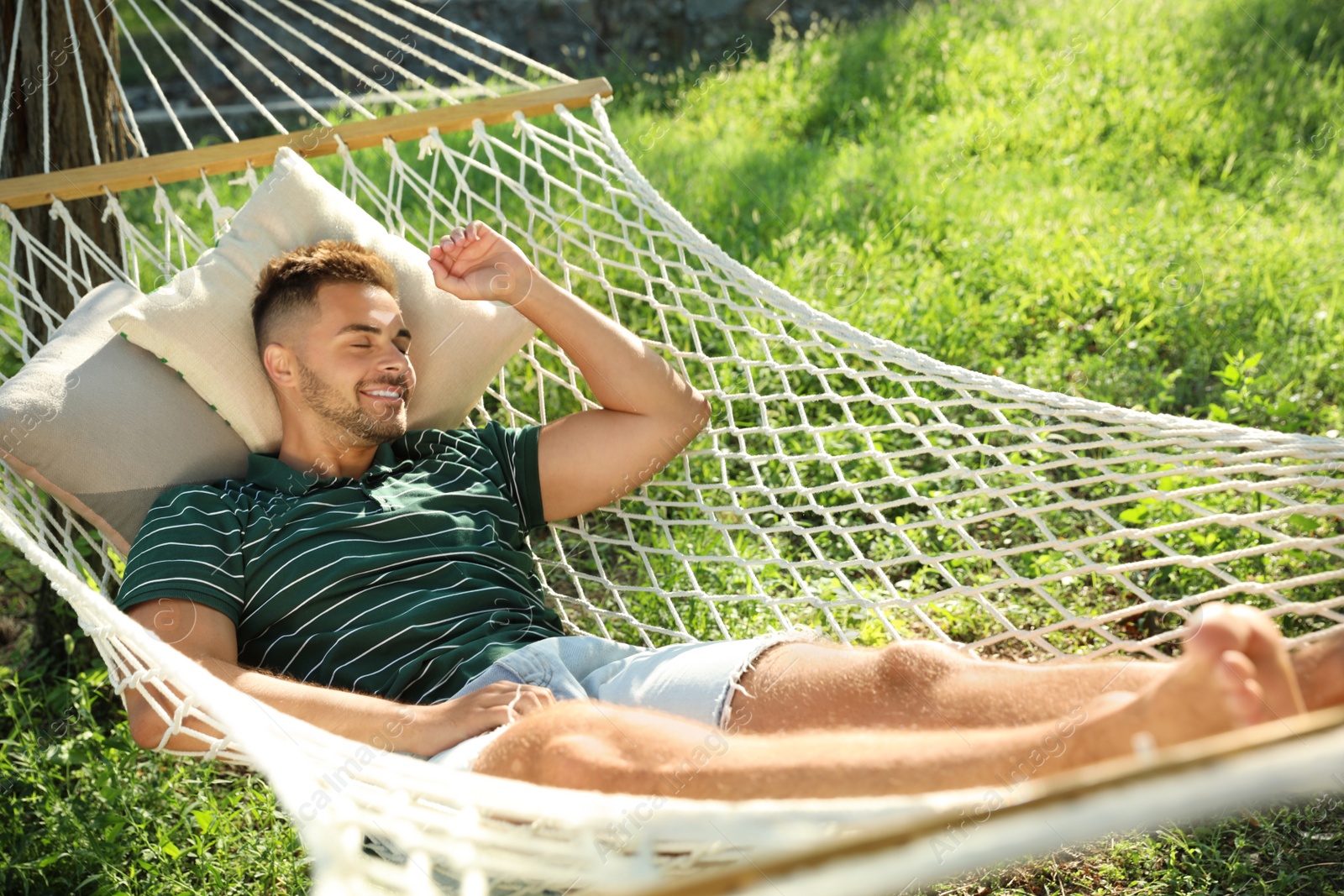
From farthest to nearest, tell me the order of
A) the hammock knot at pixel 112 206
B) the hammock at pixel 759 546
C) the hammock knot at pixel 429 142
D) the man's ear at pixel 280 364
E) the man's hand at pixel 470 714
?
the hammock knot at pixel 429 142 → the hammock knot at pixel 112 206 → the man's ear at pixel 280 364 → the man's hand at pixel 470 714 → the hammock at pixel 759 546

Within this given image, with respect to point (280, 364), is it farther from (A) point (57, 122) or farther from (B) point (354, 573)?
(A) point (57, 122)

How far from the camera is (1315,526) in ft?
6.28

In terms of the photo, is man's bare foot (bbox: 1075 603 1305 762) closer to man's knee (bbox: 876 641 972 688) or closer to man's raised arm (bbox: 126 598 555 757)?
man's knee (bbox: 876 641 972 688)

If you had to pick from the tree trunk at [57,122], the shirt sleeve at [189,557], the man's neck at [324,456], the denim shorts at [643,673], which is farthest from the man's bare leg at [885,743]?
the tree trunk at [57,122]

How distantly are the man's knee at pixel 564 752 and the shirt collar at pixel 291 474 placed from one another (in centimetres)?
69

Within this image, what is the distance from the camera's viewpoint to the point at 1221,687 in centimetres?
83

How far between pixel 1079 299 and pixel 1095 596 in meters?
1.04

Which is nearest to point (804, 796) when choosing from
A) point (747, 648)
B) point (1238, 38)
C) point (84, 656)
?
point (747, 648)

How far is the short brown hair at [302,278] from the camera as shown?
5.94 feet

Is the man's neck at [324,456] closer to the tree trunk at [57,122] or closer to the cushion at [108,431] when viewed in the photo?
the cushion at [108,431]

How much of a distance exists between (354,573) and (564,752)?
0.60 metres

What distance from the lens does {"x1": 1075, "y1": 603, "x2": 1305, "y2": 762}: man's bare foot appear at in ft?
2.72

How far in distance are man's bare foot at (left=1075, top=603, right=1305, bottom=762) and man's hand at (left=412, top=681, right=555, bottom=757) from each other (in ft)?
2.30

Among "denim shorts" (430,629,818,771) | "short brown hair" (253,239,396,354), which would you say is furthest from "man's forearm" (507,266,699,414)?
"denim shorts" (430,629,818,771)
